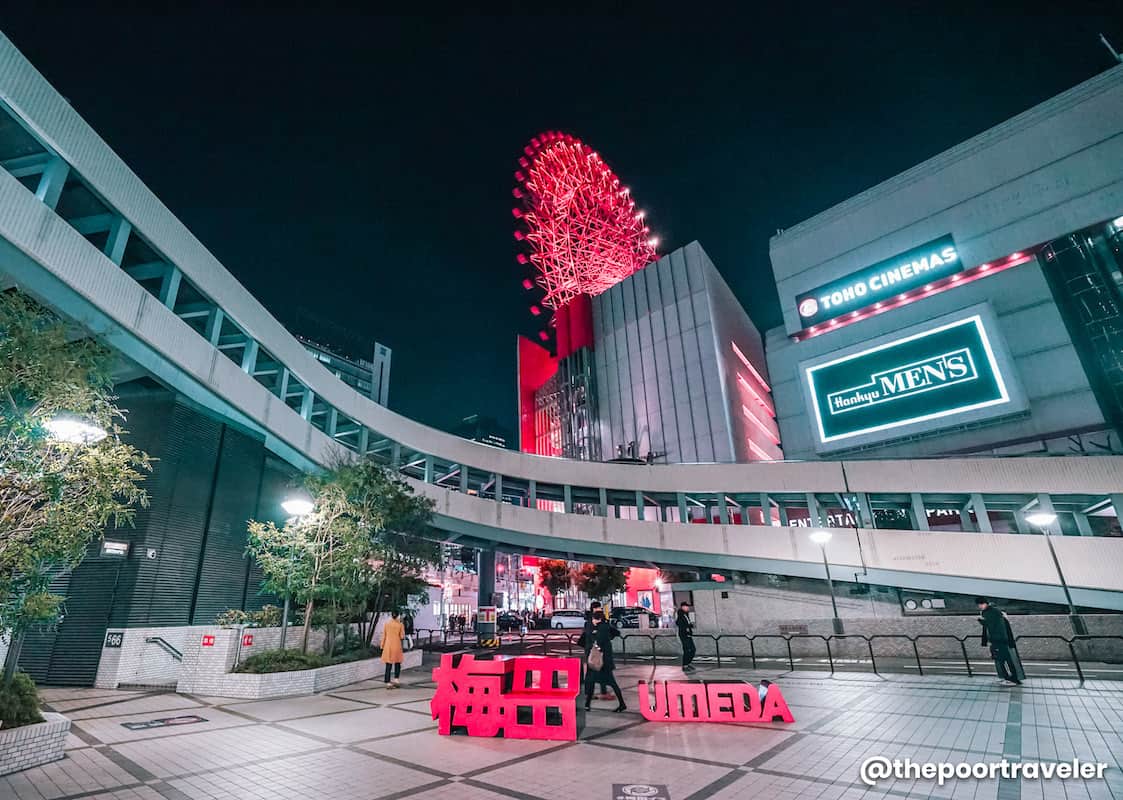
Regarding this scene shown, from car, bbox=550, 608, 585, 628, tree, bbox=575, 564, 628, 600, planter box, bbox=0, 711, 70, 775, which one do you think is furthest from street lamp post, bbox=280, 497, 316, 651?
tree, bbox=575, 564, 628, 600

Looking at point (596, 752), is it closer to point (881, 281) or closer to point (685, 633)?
point (685, 633)

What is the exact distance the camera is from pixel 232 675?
38.8ft

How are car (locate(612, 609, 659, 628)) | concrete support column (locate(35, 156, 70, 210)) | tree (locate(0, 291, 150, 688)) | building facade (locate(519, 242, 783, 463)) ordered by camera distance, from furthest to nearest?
building facade (locate(519, 242, 783, 463)) < car (locate(612, 609, 659, 628)) < concrete support column (locate(35, 156, 70, 210)) < tree (locate(0, 291, 150, 688))

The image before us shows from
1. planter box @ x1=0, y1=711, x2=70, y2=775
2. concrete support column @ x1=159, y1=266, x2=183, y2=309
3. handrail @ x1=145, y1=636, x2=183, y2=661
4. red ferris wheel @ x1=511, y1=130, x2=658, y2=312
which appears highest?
red ferris wheel @ x1=511, y1=130, x2=658, y2=312

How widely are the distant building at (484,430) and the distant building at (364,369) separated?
70635 mm

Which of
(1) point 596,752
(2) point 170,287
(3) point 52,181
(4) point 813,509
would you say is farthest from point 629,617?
(3) point 52,181

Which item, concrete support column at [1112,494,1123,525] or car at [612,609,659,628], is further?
car at [612,609,659,628]

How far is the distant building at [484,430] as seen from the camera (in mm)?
163875

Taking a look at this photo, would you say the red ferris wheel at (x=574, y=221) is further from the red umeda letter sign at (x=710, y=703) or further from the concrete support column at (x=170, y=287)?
the red umeda letter sign at (x=710, y=703)

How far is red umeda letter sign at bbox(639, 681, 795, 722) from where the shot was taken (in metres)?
8.41

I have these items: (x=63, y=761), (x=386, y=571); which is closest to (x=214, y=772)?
(x=63, y=761)

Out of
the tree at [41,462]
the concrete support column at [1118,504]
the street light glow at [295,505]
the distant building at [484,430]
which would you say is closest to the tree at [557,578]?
the concrete support column at [1118,504]

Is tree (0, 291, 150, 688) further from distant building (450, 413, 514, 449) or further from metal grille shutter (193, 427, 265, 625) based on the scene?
distant building (450, 413, 514, 449)

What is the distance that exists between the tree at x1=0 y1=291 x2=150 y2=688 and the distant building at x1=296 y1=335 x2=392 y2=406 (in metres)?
77.6
